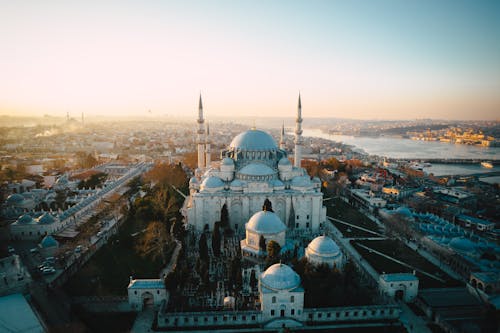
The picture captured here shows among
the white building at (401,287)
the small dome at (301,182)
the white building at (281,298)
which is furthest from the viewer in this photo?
the small dome at (301,182)

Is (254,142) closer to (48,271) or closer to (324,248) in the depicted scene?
(324,248)

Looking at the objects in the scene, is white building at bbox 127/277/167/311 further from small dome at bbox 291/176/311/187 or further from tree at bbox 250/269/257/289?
small dome at bbox 291/176/311/187

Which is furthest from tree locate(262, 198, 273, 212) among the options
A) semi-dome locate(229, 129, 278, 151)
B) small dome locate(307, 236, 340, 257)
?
semi-dome locate(229, 129, 278, 151)

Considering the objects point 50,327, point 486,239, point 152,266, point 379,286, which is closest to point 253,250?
point 152,266

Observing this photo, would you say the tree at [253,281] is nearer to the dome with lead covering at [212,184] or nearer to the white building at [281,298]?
the white building at [281,298]

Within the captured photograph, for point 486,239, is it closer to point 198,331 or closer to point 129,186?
point 198,331

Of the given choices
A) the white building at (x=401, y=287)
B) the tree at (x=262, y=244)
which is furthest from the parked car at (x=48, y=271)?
the white building at (x=401, y=287)
